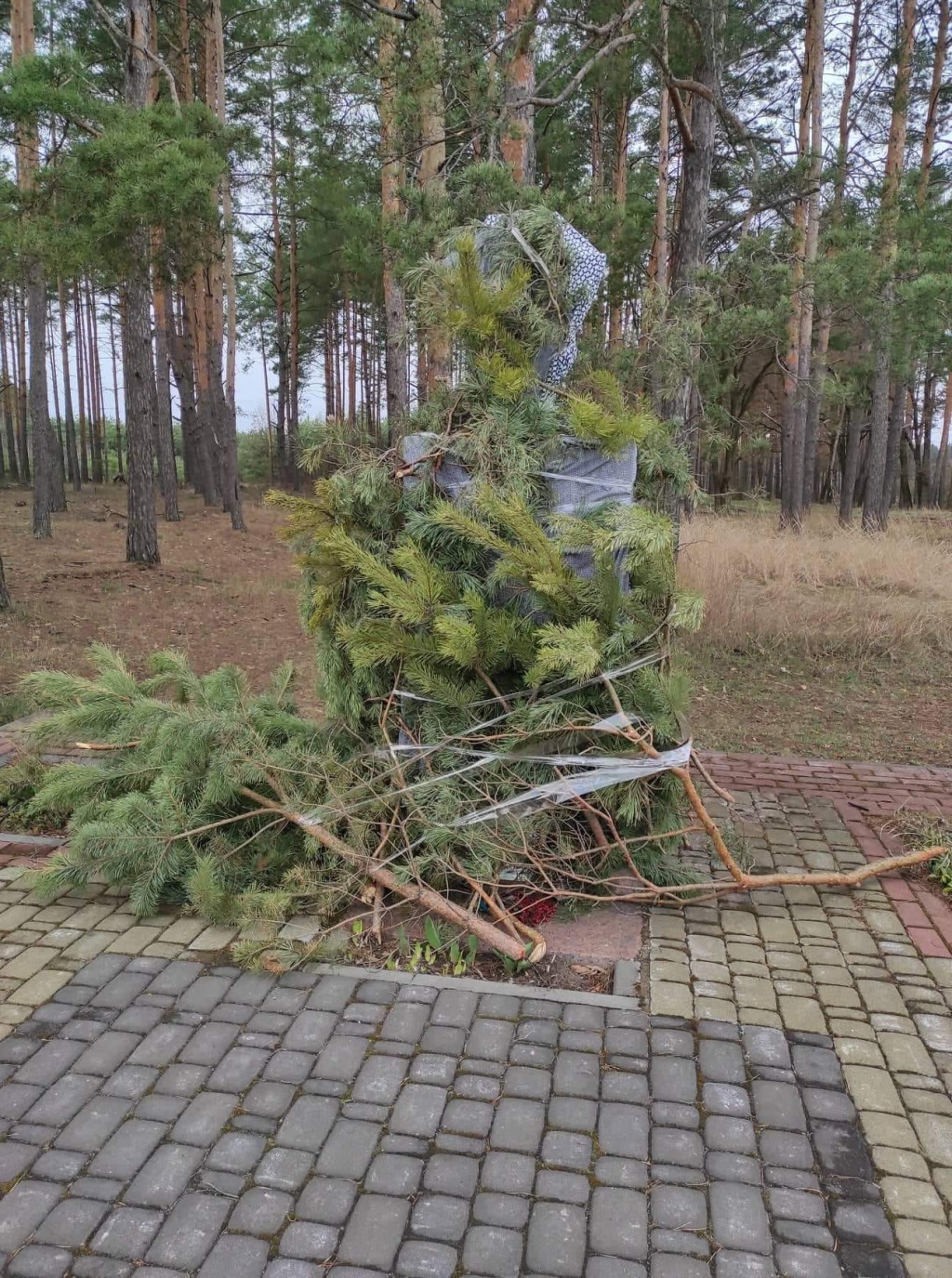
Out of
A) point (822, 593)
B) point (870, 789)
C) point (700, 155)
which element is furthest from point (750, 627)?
point (700, 155)

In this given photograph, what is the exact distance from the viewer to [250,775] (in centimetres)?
389

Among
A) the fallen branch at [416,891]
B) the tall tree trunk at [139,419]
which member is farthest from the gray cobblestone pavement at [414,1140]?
the tall tree trunk at [139,419]

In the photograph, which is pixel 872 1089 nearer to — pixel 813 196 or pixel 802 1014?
pixel 802 1014

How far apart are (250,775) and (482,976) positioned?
1270 mm

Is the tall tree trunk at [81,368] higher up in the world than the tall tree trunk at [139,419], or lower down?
higher up

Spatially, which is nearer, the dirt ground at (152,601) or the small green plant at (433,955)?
the small green plant at (433,955)

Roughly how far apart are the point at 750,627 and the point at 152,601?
663cm

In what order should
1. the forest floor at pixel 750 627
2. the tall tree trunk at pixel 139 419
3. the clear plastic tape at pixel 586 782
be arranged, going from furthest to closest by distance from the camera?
the tall tree trunk at pixel 139 419 < the forest floor at pixel 750 627 < the clear plastic tape at pixel 586 782

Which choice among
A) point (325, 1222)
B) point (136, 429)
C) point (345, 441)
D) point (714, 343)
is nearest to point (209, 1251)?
point (325, 1222)

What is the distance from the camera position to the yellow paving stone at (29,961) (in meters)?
3.44

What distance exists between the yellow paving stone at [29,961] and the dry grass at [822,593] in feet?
22.5

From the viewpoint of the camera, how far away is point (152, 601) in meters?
10.7

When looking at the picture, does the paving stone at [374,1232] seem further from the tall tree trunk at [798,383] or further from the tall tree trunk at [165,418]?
the tall tree trunk at [165,418]

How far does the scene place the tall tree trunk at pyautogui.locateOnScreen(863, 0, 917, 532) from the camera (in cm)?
1288
